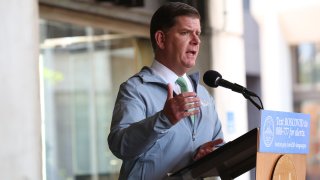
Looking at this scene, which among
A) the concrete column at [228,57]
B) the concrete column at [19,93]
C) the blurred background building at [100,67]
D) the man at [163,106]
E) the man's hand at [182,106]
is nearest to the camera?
the man's hand at [182,106]

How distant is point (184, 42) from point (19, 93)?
323 cm

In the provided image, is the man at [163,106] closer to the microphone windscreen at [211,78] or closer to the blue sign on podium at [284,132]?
the microphone windscreen at [211,78]

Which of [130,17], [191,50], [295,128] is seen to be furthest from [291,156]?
[130,17]

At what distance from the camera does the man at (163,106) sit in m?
2.78

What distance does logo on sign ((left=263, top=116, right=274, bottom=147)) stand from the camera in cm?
253

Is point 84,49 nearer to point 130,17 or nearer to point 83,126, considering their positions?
point 83,126

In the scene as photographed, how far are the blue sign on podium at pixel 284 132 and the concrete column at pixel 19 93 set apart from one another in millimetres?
3362

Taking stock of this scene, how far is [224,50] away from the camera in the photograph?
31.7 feet

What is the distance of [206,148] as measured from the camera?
9.46ft

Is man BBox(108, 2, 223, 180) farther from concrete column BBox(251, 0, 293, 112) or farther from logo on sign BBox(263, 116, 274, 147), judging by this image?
concrete column BBox(251, 0, 293, 112)

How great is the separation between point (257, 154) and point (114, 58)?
9677 mm

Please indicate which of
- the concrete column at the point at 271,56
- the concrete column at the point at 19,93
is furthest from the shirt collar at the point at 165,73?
the concrete column at the point at 271,56

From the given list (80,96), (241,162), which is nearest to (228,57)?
(80,96)

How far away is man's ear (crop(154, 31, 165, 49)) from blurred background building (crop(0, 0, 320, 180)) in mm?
2920
